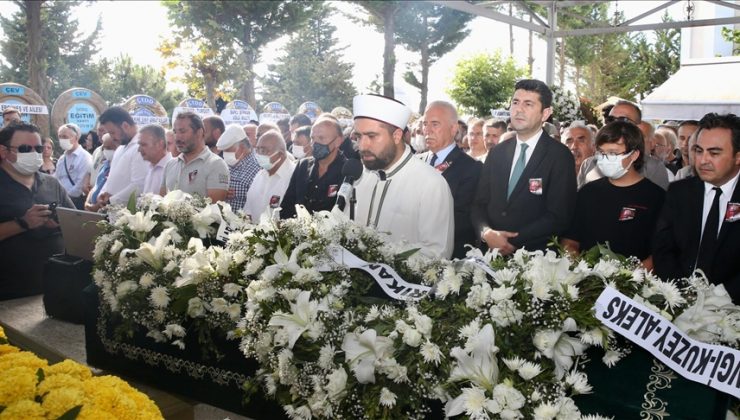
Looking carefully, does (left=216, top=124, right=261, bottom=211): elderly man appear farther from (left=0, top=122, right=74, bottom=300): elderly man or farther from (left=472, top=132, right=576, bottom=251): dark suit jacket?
(left=472, top=132, right=576, bottom=251): dark suit jacket

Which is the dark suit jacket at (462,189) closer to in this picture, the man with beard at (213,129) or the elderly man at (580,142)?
the elderly man at (580,142)

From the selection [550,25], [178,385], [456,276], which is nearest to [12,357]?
[456,276]

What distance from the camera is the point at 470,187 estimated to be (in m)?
5.62

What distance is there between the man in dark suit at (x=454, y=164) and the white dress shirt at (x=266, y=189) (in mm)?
1340

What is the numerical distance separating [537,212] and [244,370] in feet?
7.11

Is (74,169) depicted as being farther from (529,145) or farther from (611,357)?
(611,357)

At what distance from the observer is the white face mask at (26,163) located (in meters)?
6.55

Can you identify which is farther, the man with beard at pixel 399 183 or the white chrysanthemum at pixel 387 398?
the man with beard at pixel 399 183

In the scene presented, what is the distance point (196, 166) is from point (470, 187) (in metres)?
2.57

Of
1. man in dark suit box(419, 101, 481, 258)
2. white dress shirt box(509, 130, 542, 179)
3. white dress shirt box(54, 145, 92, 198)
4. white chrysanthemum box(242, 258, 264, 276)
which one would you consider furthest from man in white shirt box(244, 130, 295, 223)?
white dress shirt box(54, 145, 92, 198)

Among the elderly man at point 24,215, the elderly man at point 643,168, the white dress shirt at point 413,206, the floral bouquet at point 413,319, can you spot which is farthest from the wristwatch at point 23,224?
the elderly man at point 643,168

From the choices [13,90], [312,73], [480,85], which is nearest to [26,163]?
[13,90]

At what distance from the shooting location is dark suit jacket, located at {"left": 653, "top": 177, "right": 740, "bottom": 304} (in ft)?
12.9

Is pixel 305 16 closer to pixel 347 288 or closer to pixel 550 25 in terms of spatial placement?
pixel 550 25
